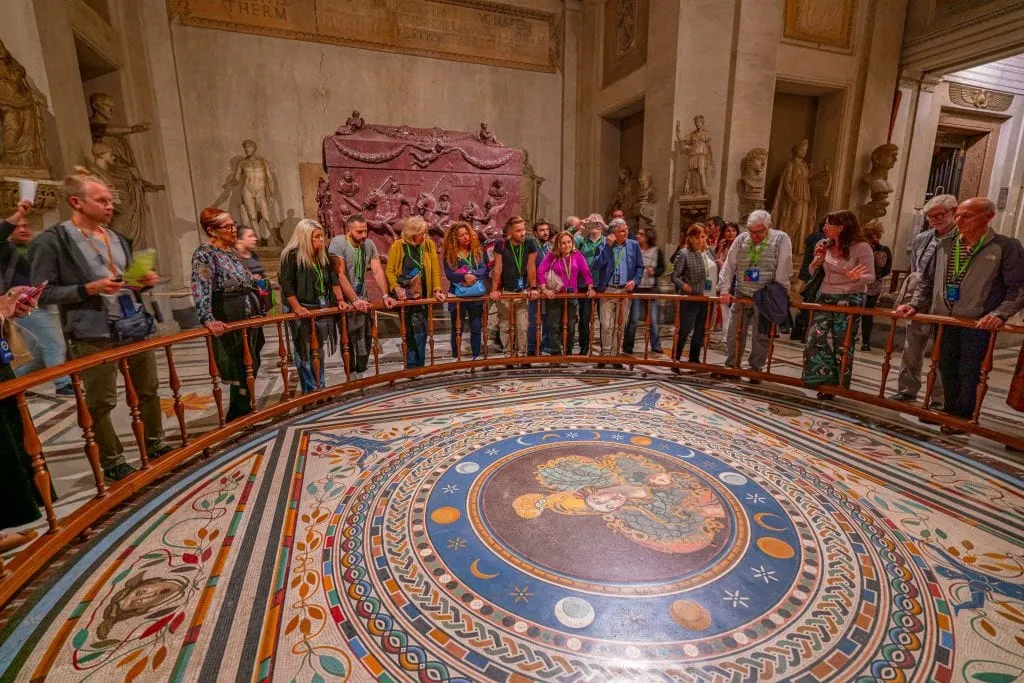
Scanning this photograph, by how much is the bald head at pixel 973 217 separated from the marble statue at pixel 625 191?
7.93 m

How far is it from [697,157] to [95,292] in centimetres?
909

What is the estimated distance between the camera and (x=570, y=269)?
5082 mm

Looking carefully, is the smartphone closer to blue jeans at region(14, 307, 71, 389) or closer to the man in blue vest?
blue jeans at region(14, 307, 71, 389)

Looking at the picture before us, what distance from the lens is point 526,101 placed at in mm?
11977

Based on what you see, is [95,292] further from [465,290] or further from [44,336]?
[465,290]

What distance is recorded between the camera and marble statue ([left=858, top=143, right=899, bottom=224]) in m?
9.57

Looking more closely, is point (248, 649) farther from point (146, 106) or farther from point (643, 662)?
point (146, 106)

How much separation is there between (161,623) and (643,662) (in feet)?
5.98

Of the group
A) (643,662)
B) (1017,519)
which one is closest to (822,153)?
(1017,519)

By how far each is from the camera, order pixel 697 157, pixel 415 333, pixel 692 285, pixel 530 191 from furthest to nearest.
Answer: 1. pixel 530 191
2. pixel 697 157
3. pixel 692 285
4. pixel 415 333

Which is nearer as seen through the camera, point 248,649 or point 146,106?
point 248,649

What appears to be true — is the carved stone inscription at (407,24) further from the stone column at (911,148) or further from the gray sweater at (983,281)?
Result: the gray sweater at (983,281)

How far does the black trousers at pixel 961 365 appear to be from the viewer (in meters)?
3.39

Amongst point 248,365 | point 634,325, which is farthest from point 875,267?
point 248,365
